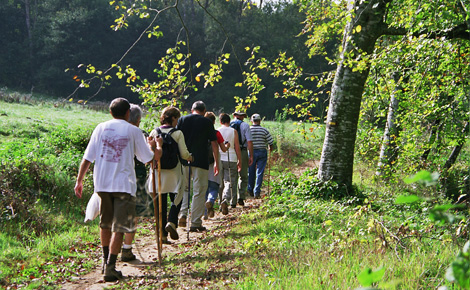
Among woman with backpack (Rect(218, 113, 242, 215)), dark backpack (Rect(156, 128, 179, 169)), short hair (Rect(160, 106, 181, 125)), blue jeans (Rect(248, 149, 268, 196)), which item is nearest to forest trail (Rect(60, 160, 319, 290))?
dark backpack (Rect(156, 128, 179, 169))

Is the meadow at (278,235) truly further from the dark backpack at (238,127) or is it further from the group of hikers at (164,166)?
the dark backpack at (238,127)

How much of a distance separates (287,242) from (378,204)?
12.2ft

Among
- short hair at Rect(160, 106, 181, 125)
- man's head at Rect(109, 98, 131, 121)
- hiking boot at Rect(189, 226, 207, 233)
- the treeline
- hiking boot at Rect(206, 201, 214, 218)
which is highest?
the treeline

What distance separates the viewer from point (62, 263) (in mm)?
6457

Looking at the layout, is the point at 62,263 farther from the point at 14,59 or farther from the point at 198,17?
the point at 198,17

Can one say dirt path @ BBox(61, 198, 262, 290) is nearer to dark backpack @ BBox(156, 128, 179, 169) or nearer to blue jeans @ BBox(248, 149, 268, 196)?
dark backpack @ BBox(156, 128, 179, 169)

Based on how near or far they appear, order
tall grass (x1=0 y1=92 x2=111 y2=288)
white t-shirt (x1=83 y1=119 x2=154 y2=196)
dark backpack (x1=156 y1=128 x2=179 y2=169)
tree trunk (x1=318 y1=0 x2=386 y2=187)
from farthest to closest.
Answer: tree trunk (x1=318 y1=0 x2=386 y2=187)
dark backpack (x1=156 y1=128 x2=179 y2=169)
tall grass (x1=0 y1=92 x2=111 y2=288)
white t-shirt (x1=83 y1=119 x2=154 y2=196)

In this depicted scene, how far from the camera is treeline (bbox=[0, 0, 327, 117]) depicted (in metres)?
55.2

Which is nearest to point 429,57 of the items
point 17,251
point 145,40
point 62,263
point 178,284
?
point 178,284

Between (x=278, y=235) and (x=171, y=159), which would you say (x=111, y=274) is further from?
(x=278, y=235)

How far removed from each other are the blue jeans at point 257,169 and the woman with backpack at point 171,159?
15.2 feet

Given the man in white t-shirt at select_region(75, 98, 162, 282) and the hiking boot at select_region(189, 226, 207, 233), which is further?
the hiking boot at select_region(189, 226, 207, 233)

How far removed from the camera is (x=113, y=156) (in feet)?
17.7

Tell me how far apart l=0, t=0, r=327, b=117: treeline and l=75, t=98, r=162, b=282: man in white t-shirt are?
164ft
